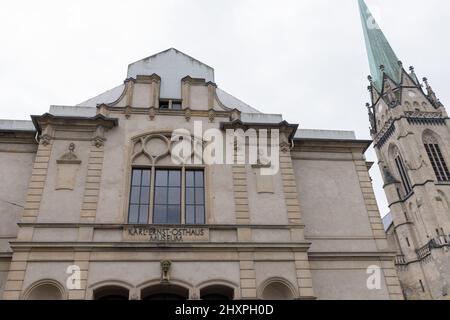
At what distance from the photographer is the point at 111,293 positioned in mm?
14766

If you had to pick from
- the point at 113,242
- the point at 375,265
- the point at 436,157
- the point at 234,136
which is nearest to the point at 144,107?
the point at 234,136

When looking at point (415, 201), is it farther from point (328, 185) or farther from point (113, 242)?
point (113, 242)

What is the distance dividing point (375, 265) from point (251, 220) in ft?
20.3

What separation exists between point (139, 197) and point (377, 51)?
270 feet

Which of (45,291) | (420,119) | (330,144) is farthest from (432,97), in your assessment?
(45,291)

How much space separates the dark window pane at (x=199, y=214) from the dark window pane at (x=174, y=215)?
767mm

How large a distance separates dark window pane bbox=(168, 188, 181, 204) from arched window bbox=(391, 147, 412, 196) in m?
61.9

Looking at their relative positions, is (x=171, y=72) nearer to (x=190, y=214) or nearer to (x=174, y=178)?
(x=174, y=178)

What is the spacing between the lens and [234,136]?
1848 cm

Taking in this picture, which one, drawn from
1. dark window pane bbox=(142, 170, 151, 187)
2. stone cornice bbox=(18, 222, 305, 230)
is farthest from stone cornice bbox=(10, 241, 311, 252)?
dark window pane bbox=(142, 170, 151, 187)

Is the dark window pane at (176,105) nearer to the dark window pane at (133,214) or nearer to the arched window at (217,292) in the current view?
the dark window pane at (133,214)

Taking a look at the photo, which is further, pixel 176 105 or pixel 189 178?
pixel 176 105

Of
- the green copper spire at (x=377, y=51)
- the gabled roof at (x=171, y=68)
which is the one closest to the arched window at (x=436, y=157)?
the green copper spire at (x=377, y=51)

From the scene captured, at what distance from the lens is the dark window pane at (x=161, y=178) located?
17156 mm
